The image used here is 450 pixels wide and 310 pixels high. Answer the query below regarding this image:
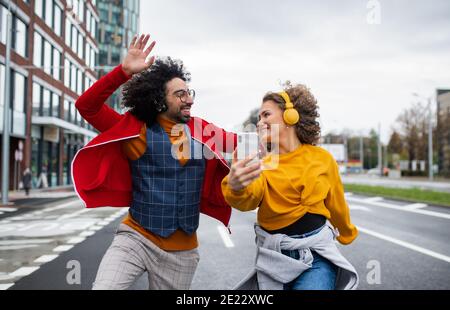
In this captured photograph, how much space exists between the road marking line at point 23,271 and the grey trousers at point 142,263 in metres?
3.02

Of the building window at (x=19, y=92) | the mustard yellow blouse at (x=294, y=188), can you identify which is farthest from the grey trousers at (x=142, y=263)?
the building window at (x=19, y=92)

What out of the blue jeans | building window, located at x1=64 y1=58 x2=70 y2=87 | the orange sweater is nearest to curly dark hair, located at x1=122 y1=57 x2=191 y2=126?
the orange sweater

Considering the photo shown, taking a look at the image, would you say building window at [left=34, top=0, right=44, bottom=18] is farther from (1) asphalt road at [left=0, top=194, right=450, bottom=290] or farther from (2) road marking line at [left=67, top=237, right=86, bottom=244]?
(2) road marking line at [left=67, top=237, right=86, bottom=244]

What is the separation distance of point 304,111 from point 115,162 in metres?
1.11

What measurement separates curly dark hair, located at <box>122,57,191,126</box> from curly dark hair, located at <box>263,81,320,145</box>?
0.66 meters

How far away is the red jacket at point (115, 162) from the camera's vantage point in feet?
7.87

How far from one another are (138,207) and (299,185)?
0.92 m

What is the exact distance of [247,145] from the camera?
6.70 feet

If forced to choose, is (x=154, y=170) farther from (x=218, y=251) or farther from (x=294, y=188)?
(x=218, y=251)

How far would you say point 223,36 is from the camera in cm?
246

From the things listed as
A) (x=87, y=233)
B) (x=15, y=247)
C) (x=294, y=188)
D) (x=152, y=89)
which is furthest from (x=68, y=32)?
(x=87, y=233)

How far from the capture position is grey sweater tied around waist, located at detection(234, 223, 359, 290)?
6.59 feet
